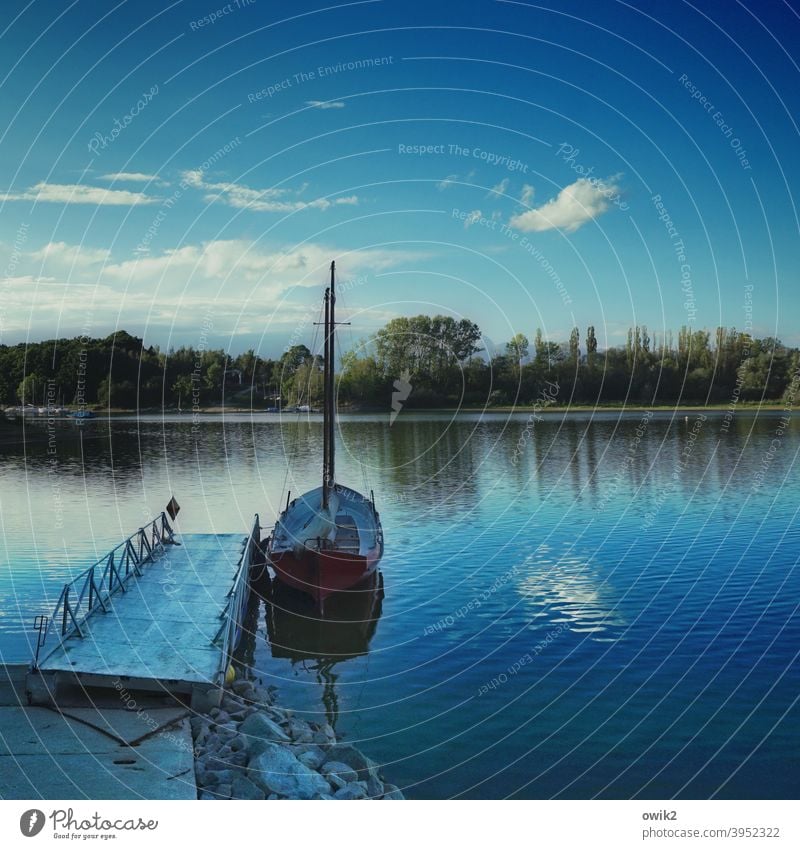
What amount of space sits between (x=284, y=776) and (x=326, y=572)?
12991 mm

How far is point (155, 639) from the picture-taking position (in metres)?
17.9

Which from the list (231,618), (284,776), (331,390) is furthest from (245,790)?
(331,390)

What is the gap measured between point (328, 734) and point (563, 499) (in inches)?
1275

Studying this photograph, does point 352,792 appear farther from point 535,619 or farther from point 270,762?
point 535,619

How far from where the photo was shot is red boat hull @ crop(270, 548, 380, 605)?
88.2 ft

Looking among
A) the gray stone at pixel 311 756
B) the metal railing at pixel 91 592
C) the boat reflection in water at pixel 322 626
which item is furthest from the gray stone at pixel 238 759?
the boat reflection in water at pixel 322 626

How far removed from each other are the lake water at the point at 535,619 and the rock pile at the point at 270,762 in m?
1.00

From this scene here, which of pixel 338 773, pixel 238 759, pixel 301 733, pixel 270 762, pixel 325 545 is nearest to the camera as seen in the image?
pixel 270 762

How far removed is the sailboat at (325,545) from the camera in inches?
1061

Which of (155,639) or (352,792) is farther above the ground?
(155,639)

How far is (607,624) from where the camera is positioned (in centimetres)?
2478

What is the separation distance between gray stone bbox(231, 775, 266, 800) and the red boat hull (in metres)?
13.3

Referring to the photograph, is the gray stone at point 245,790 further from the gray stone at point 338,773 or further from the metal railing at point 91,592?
the metal railing at point 91,592

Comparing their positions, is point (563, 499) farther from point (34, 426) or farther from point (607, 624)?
point (34, 426)
